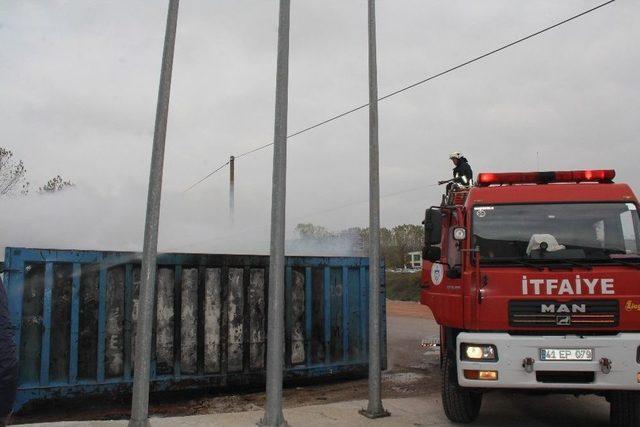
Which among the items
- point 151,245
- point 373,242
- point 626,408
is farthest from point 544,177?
point 151,245

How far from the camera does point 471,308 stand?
5535mm

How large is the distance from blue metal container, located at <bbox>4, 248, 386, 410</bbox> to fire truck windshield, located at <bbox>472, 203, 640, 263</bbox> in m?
3.39

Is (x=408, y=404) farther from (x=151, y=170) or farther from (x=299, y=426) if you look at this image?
(x=151, y=170)

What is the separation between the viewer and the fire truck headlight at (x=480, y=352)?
5355 millimetres

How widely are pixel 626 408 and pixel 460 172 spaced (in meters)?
3.87

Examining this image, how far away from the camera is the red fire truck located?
5215mm

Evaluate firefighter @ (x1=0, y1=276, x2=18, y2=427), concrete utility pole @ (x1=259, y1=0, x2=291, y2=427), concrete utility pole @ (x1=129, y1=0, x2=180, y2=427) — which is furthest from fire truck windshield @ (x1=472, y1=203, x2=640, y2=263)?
firefighter @ (x1=0, y1=276, x2=18, y2=427)

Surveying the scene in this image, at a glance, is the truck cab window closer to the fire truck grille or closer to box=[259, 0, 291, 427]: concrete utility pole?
the fire truck grille

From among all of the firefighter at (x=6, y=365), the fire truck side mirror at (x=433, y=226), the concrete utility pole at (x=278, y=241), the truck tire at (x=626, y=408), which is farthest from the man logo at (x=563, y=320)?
the firefighter at (x=6, y=365)

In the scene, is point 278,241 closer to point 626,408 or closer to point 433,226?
point 433,226

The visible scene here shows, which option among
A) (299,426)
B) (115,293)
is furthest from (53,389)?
(299,426)

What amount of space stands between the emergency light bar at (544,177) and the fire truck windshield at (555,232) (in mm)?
632

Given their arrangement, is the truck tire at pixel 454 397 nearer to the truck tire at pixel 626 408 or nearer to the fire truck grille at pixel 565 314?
the fire truck grille at pixel 565 314

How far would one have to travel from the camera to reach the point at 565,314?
533cm
